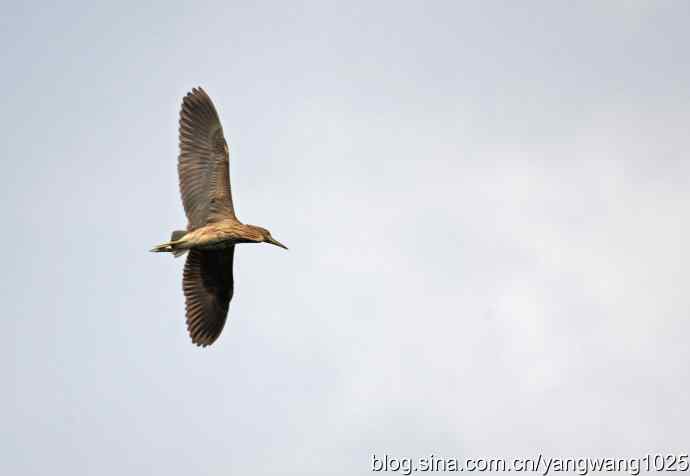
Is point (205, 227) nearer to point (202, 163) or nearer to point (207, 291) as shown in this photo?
point (202, 163)

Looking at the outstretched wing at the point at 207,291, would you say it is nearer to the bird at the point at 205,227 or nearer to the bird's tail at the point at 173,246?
the bird at the point at 205,227

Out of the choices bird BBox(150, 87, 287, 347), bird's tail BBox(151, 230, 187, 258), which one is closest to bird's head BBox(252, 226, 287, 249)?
bird BBox(150, 87, 287, 347)

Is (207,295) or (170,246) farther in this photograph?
(207,295)

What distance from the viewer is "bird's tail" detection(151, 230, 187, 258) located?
1912cm

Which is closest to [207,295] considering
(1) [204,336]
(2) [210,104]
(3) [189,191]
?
(1) [204,336]

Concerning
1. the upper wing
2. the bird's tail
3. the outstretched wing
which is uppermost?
the upper wing

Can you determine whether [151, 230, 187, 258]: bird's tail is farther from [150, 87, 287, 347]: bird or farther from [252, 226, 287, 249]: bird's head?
[252, 226, 287, 249]: bird's head

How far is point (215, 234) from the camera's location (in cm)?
1939

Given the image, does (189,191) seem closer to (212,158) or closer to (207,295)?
(212,158)

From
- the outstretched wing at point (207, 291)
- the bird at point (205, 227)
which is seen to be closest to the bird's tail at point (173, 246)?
the bird at point (205, 227)

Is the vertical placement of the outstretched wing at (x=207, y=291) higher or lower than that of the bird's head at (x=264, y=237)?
lower

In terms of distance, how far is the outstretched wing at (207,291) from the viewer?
20.4 m

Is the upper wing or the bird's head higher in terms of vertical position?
the upper wing

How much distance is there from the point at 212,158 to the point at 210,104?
1.08 m
